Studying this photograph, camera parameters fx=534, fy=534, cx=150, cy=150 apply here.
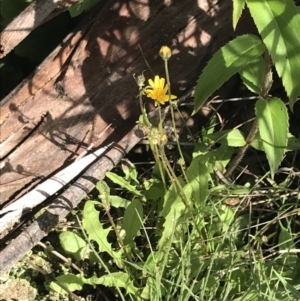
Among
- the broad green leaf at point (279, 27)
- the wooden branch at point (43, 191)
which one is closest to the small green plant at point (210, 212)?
the broad green leaf at point (279, 27)

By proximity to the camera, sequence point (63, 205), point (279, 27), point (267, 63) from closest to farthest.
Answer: point (279, 27) < point (267, 63) < point (63, 205)

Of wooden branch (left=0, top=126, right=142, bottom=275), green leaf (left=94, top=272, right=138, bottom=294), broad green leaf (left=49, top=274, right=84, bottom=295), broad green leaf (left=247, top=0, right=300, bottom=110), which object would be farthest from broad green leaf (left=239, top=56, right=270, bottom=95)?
broad green leaf (left=49, top=274, right=84, bottom=295)

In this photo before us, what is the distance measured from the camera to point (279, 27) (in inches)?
53.4

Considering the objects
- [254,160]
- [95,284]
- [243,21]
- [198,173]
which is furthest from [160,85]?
[95,284]

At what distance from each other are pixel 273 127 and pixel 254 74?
8.0 inches

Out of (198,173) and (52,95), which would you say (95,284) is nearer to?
(198,173)

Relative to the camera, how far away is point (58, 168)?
207 cm

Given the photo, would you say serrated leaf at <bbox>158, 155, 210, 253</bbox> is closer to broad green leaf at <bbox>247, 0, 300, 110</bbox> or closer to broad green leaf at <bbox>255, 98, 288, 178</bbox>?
broad green leaf at <bbox>255, 98, 288, 178</bbox>

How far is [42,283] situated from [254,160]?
3.15 ft

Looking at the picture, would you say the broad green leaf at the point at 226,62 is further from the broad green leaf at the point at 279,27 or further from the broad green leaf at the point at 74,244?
the broad green leaf at the point at 74,244

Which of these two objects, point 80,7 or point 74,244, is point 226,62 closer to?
point 80,7

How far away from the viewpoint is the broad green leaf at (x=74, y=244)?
196cm

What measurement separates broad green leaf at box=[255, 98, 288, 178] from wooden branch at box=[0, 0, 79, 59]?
0.76 meters

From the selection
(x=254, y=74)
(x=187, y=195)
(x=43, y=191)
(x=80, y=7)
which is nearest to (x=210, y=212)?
(x=187, y=195)
